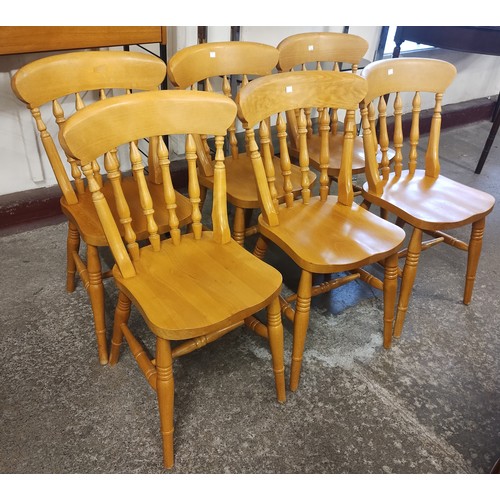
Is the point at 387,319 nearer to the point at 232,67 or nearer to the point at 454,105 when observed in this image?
the point at 232,67

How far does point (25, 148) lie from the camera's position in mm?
2531

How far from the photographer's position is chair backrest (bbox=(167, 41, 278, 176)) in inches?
75.0

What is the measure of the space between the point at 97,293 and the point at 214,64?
1045 millimetres

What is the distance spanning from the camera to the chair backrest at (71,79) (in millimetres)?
1623

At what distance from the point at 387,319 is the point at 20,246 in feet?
5.88

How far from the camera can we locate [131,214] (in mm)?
1699

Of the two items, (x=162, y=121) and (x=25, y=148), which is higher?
(x=162, y=121)

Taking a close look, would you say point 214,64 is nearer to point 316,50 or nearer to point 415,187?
point 316,50

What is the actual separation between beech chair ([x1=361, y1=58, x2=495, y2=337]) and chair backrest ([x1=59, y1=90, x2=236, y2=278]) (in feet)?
2.21

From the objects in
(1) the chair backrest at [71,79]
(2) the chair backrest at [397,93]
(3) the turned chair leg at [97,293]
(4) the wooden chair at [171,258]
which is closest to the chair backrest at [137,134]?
(4) the wooden chair at [171,258]

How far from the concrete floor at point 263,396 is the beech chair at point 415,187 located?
0.67 ft

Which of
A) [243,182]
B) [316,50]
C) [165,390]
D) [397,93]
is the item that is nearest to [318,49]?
[316,50]

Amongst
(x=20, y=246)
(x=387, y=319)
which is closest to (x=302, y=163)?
(x=387, y=319)

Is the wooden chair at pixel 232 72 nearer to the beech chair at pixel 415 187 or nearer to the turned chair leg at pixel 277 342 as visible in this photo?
the beech chair at pixel 415 187
